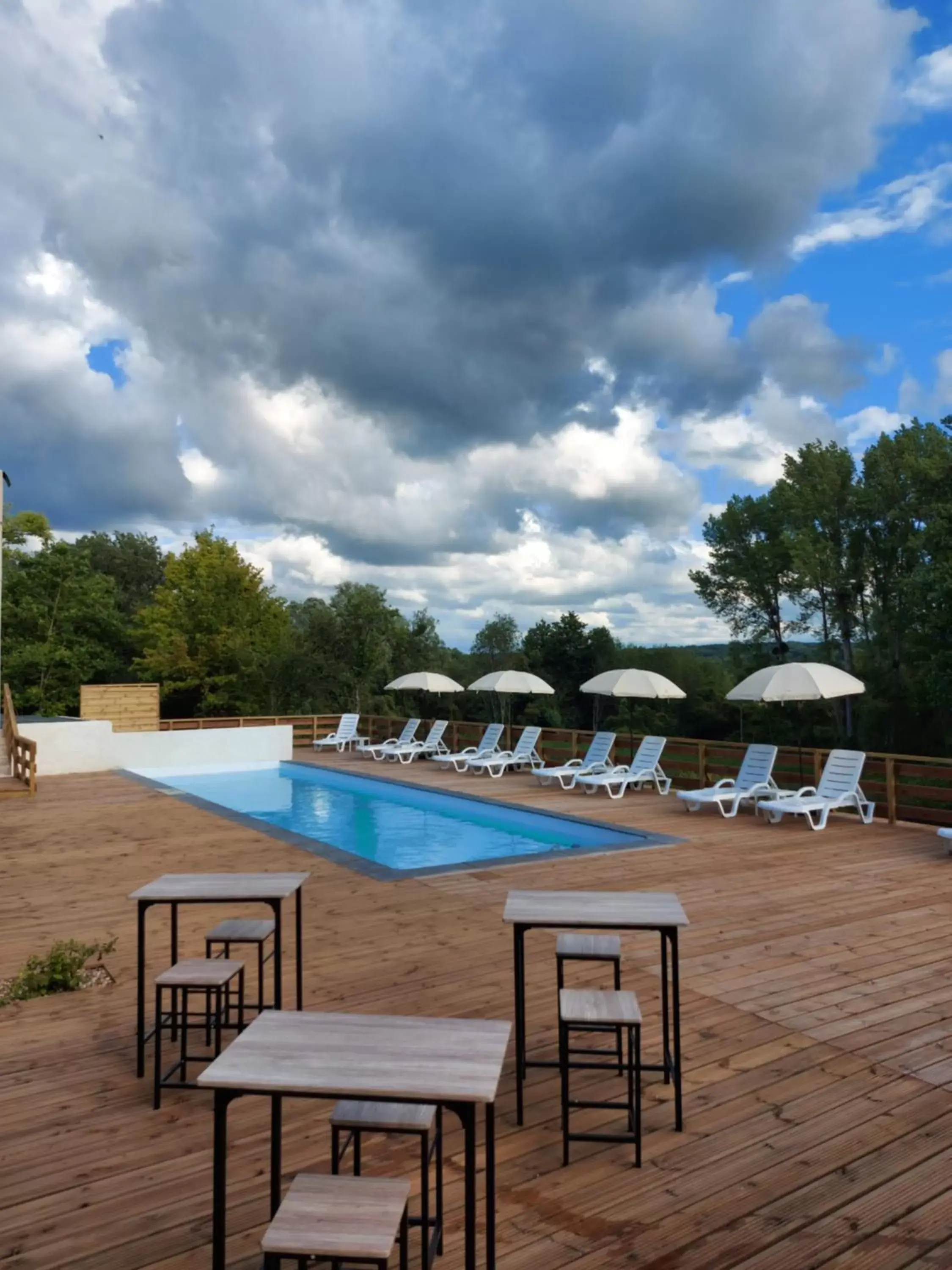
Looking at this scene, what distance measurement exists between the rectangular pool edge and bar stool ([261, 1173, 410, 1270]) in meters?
4.92

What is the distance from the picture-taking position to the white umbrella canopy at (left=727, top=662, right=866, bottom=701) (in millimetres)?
9492

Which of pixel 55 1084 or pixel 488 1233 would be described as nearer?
pixel 488 1233

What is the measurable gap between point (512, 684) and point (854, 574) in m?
18.2

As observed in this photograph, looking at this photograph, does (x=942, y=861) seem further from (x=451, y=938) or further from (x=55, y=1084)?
(x=55, y=1084)

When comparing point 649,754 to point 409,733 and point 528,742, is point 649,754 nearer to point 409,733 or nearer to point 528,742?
point 528,742

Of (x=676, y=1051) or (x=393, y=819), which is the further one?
(x=393, y=819)

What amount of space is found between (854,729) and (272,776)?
60.8 ft

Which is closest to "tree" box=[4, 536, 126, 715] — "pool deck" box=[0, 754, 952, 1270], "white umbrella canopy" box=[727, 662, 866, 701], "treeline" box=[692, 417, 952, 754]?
"treeline" box=[692, 417, 952, 754]

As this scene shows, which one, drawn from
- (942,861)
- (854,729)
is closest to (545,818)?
(942,861)

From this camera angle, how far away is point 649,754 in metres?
11.8

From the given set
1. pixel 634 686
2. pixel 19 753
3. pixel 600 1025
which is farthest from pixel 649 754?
pixel 19 753

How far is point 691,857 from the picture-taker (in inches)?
299

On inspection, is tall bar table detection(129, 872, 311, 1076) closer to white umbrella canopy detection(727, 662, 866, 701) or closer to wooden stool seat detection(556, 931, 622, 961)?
wooden stool seat detection(556, 931, 622, 961)

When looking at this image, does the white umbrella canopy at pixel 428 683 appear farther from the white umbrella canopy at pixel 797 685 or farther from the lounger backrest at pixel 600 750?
the white umbrella canopy at pixel 797 685
